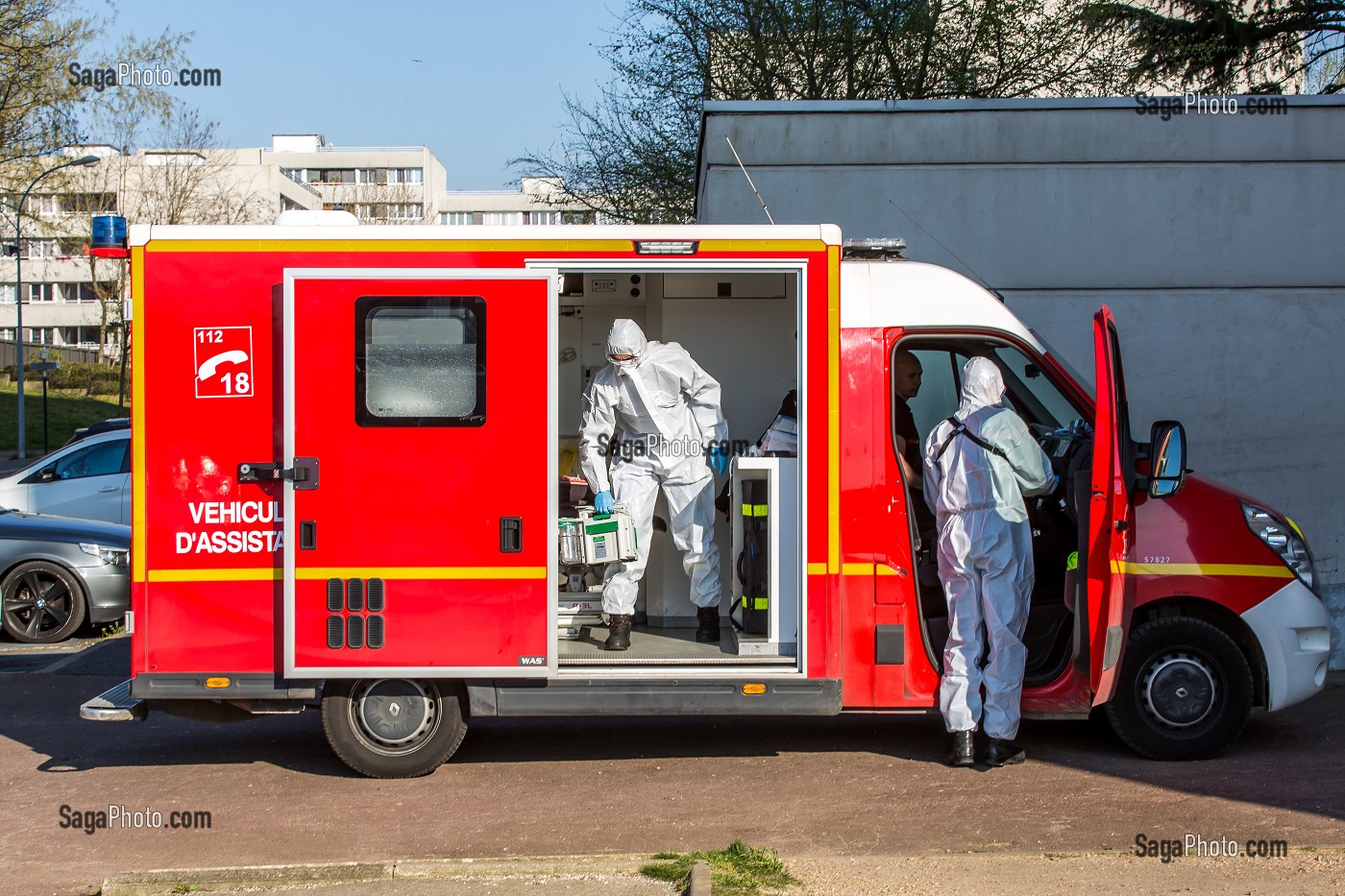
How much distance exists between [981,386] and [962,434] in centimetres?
25

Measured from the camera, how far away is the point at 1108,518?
5703 mm

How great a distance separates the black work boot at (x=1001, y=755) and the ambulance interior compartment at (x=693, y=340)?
182 cm

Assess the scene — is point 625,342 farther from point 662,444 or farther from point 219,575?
point 219,575

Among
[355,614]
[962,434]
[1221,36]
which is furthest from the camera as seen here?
[1221,36]

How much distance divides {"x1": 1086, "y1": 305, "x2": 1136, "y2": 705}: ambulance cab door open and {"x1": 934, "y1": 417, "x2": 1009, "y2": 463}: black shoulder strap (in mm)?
440

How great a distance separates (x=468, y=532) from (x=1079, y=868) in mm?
2975

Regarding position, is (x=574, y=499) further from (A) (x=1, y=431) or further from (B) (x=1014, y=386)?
(A) (x=1, y=431)

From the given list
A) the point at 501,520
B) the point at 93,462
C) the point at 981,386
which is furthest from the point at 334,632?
the point at 93,462

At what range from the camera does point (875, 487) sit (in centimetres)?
605

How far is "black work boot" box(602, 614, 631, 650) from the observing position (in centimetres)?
656

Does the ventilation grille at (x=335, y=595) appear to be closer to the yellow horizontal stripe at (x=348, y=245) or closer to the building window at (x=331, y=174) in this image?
the yellow horizontal stripe at (x=348, y=245)

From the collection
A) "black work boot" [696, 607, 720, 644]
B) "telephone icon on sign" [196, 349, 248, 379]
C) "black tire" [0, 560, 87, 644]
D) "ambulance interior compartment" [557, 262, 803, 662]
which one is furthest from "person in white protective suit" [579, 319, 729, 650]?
"black tire" [0, 560, 87, 644]

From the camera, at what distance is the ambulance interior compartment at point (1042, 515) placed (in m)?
6.21

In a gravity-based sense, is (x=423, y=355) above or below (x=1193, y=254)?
below
